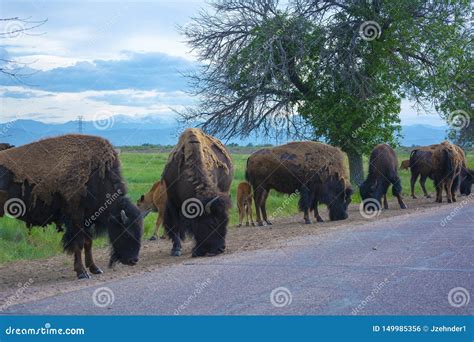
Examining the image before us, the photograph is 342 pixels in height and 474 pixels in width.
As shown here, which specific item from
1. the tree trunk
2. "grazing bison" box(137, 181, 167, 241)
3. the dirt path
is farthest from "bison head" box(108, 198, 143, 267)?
the tree trunk

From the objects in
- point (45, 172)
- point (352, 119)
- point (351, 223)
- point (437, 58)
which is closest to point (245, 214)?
point (351, 223)

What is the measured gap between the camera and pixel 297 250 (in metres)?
12.7

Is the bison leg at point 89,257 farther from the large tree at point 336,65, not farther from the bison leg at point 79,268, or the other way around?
the large tree at point 336,65

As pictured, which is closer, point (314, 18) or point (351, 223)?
point (351, 223)

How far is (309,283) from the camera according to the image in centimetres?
932

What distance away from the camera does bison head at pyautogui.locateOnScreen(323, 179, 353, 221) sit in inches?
795

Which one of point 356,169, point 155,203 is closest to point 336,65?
point 356,169

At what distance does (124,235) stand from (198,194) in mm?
1818

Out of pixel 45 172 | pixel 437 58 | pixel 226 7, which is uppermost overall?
pixel 226 7

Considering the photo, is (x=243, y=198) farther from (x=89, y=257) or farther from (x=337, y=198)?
(x=89, y=257)

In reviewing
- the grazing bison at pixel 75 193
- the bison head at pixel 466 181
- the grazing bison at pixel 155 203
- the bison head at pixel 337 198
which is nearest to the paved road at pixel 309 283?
the grazing bison at pixel 75 193

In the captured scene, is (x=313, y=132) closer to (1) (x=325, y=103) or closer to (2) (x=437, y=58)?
(1) (x=325, y=103)

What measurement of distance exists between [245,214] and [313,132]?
9512mm

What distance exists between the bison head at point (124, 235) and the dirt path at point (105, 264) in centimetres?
23
